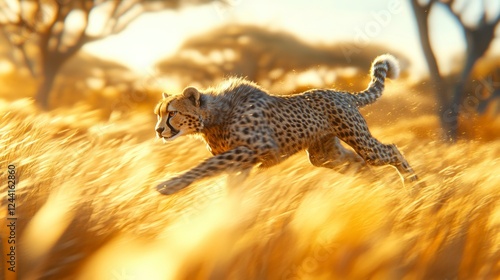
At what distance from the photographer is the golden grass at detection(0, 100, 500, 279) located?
2.21m

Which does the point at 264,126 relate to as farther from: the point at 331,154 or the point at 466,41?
the point at 466,41

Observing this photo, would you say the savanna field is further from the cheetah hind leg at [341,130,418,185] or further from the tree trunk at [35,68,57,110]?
the tree trunk at [35,68,57,110]

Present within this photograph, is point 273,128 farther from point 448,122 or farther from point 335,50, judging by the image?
point 335,50

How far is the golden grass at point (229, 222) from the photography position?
7.23ft

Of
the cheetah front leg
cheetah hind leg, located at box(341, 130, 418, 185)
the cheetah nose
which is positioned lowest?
cheetah hind leg, located at box(341, 130, 418, 185)

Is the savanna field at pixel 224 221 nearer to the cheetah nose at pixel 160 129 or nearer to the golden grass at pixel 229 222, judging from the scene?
the golden grass at pixel 229 222

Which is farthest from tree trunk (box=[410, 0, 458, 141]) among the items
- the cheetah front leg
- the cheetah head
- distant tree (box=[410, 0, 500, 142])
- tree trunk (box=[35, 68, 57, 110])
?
tree trunk (box=[35, 68, 57, 110])

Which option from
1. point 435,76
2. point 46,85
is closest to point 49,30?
point 46,85

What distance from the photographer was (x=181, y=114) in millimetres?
4125

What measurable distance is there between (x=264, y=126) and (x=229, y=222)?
1.95 meters

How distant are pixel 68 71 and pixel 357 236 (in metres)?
15.9

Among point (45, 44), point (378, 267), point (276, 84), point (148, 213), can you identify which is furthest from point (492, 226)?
point (45, 44)

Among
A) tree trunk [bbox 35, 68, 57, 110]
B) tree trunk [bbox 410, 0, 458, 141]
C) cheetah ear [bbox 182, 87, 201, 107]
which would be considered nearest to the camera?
cheetah ear [bbox 182, 87, 201, 107]

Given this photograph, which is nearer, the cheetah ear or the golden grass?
the golden grass
